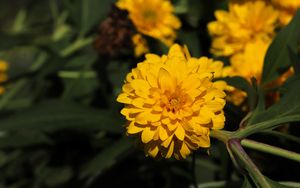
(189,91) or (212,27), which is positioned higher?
(212,27)

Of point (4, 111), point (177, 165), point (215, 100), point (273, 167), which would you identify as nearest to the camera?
point (215, 100)

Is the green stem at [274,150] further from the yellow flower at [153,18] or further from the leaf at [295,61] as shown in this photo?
the yellow flower at [153,18]

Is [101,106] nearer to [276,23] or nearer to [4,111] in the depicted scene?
[4,111]

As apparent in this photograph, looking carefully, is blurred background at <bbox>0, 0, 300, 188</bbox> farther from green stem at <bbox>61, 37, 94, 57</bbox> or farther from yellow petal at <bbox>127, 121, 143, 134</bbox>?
yellow petal at <bbox>127, 121, 143, 134</bbox>

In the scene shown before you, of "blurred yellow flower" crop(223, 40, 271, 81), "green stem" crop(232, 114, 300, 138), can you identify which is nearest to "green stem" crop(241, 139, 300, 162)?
"green stem" crop(232, 114, 300, 138)

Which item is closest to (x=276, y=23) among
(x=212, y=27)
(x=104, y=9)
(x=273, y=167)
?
(x=212, y=27)

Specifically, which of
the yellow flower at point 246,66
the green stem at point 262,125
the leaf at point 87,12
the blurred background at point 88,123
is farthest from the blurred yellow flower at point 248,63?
the leaf at point 87,12

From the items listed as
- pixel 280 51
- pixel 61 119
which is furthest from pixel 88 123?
pixel 280 51
